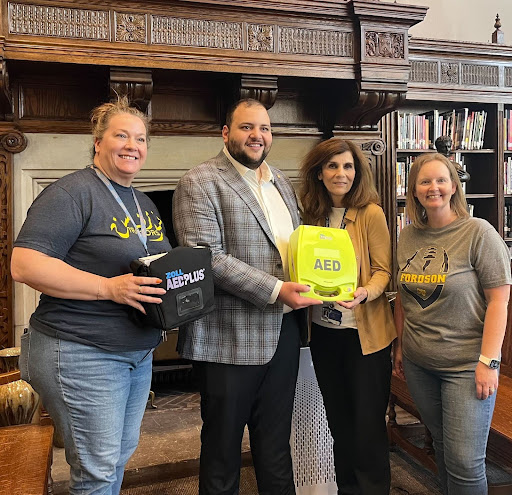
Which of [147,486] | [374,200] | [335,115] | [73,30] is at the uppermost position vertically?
[73,30]

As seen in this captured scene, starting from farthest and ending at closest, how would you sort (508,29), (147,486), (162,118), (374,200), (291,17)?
(508,29), (162,118), (291,17), (147,486), (374,200)

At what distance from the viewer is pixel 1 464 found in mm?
1466

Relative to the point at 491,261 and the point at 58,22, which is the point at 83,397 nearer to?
the point at 491,261

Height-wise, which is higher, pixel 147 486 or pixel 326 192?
pixel 326 192

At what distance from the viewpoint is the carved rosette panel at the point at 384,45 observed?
2.94m

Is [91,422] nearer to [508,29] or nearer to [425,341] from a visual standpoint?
[425,341]

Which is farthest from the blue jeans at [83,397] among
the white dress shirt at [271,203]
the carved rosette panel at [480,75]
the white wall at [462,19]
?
the white wall at [462,19]

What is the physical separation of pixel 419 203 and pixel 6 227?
2235 mm

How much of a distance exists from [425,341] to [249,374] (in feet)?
1.80

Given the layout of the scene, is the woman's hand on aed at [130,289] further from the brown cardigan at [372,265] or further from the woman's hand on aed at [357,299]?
the brown cardigan at [372,265]

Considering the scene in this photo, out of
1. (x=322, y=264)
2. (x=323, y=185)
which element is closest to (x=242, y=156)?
(x=323, y=185)

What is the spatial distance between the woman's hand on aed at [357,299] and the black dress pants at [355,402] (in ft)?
0.48

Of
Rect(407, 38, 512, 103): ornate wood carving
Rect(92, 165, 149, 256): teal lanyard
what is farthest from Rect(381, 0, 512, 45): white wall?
Rect(92, 165, 149, 256): teal lanyard

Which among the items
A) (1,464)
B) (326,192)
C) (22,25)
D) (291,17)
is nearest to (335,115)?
(291,17)
